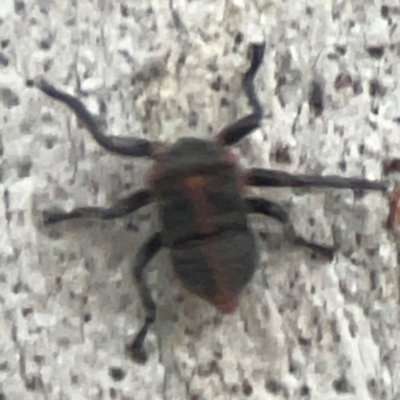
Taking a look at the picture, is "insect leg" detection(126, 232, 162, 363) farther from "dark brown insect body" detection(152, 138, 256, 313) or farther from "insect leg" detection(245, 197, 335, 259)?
"insect leg" detection(245, 197, 335, 259)

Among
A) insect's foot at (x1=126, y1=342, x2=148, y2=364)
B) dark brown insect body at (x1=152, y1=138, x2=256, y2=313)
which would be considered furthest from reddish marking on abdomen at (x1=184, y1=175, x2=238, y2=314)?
insect's foot at (x1=126, y1=342, x2=148, y2=364)

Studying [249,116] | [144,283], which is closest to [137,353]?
[144,283]

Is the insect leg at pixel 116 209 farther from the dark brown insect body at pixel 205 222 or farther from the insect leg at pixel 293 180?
the insect leg at pixel 293 180

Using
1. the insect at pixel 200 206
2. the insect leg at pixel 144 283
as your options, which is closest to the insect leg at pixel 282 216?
the insect at pixel 200 206

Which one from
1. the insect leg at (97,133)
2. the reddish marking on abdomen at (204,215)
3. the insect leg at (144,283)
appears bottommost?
the insect leg at (144,283)

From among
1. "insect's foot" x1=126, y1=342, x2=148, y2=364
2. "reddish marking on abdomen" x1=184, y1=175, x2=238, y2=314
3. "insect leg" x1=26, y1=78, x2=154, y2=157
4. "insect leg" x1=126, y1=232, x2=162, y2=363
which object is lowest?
"insect's foot" x1=126, y1=342, x2=148, y2=364

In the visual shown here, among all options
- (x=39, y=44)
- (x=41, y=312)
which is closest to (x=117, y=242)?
(x=41, y=312)
